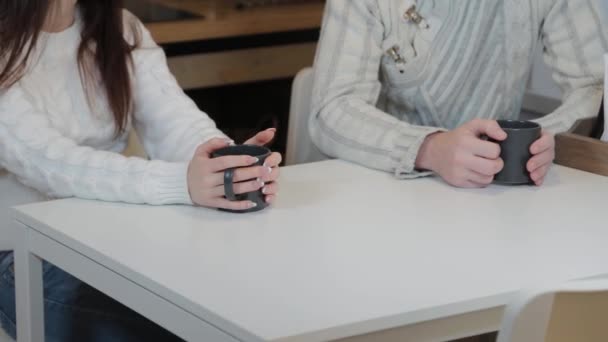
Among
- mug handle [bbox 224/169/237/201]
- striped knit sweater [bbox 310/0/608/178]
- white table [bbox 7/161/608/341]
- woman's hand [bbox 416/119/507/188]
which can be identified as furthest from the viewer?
striped knit sweater [bbox 310/0/608/178]

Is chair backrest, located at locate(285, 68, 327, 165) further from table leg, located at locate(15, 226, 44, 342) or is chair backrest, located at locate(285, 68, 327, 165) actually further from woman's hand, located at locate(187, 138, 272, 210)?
table leg, located at locate(15, 226, 44, 342)

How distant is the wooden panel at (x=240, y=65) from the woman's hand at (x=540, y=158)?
1374mm

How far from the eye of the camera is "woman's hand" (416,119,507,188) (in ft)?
5.40

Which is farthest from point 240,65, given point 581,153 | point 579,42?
point 581,153

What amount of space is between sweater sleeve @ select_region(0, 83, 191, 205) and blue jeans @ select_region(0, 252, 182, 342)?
6.0 inches

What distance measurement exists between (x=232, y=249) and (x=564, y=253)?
0.43 metres

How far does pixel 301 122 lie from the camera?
81.7 inches

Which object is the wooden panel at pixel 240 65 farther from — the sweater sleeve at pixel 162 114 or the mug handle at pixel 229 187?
the mug handle at pixel 229 187

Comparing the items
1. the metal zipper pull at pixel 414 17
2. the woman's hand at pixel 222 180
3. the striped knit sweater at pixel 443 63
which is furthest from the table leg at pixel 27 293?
the metal zipper pull at pixel 414 17

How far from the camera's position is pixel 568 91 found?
2014mm

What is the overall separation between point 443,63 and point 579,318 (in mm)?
967

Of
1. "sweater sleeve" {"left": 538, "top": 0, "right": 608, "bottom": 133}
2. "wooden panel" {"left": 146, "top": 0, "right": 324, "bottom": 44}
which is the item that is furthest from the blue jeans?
"wooden panel" {"left": 146, "top": 0, "right": 324, "bottom": 44}

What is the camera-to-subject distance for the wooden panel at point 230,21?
285 cm

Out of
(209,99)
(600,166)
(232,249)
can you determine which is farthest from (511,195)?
(209,99)
